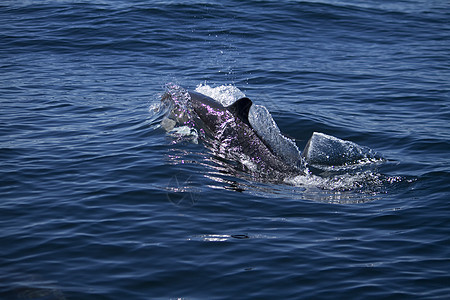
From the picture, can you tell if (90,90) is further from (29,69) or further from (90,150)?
(90,150)

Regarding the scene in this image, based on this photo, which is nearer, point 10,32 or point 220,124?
point 220,124

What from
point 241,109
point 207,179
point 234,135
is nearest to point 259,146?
point 234,135

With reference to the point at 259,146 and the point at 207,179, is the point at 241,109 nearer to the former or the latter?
the point at 259,146

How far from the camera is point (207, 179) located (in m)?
9.11

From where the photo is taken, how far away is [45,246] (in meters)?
6.84

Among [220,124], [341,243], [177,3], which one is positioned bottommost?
[341,243]

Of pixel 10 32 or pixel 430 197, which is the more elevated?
pixel 10 32

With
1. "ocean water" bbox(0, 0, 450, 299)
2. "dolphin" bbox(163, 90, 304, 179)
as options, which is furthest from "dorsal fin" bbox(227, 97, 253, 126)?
"ocean water" bbox(0, 0, 450, 299)

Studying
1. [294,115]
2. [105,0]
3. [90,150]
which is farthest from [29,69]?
[105,0]

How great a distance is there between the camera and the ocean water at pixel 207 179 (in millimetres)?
6301

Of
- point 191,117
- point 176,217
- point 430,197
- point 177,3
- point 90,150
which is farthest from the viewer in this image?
point 177,3

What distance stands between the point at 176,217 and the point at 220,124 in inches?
135

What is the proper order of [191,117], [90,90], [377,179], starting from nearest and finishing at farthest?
[377,179], [191,117], [90,90]

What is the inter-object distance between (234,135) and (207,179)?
170 centimetres
